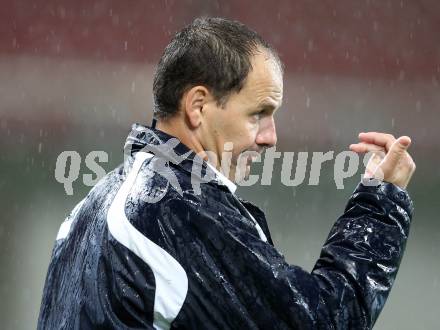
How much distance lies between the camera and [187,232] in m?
1.02

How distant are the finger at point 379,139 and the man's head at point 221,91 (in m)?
0.12

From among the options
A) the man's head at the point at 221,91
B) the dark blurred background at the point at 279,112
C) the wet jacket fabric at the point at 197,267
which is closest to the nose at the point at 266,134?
the man's head at the point at 221,91

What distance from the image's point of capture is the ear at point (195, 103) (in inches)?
44.9

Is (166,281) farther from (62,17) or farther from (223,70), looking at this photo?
(62,17)

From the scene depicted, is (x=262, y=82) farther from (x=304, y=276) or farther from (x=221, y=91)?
(x=304, y=276)

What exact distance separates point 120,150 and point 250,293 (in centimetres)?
269

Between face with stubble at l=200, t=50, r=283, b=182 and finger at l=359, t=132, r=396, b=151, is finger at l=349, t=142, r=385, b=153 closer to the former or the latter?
finger at l=359, t=132, r=396, b=151

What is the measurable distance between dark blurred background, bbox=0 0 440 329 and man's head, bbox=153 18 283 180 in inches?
95.4

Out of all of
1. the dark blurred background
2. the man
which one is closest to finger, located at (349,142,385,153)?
the man

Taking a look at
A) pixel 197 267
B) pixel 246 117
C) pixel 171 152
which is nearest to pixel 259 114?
pixel 246 117

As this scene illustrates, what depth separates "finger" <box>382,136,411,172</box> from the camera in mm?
1145

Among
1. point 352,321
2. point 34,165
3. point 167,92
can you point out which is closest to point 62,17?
point 34,165

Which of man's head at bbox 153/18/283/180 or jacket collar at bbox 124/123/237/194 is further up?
man's head at bbox 153/18/283/180

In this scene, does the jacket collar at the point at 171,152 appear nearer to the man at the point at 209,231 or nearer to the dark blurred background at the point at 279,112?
the man at the point at 209,231
